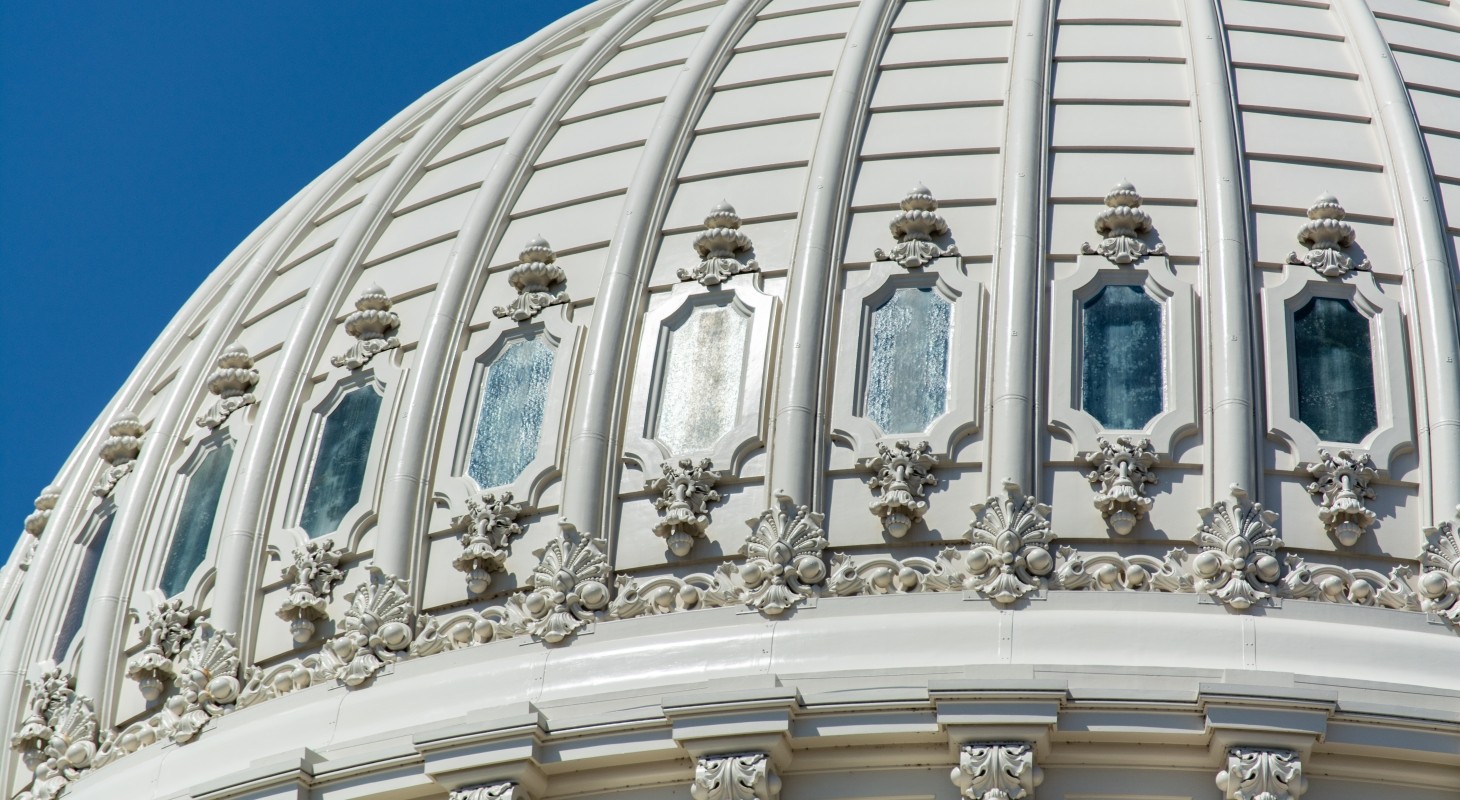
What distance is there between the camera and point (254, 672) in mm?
31656

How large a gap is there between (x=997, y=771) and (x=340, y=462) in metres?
10.1

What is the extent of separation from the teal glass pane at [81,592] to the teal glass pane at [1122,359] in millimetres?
13028

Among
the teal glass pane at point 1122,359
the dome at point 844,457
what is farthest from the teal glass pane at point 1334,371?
the teal glass pane at point 1122,359

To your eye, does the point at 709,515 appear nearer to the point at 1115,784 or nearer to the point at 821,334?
the point at 821,334

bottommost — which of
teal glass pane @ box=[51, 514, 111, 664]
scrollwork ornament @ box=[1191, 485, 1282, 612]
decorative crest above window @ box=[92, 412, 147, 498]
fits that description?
scrollwork ornament @ box=[1191, 485, 1282, 612]

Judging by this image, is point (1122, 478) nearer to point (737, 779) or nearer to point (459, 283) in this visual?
point (737, 779)

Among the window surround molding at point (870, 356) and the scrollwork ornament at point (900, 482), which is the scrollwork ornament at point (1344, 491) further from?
the scrollwork ornament at point (900, 482)

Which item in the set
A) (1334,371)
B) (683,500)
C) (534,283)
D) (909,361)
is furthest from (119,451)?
(1334,371)

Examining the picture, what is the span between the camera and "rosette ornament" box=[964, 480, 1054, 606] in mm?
28781

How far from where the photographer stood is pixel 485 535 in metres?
30.9

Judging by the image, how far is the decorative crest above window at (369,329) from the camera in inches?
1359

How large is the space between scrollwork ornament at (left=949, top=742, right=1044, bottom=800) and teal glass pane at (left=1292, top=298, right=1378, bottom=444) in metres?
5.86

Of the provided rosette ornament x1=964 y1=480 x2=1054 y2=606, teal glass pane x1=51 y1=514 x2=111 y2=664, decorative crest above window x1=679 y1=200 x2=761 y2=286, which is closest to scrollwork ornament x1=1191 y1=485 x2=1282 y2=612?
rosette ornament x1=964 y1=480 x2=1054 y2=606

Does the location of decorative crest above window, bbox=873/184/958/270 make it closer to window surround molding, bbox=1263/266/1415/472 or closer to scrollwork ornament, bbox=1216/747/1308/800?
window surround molding, bbox=1263/266/1415/472
